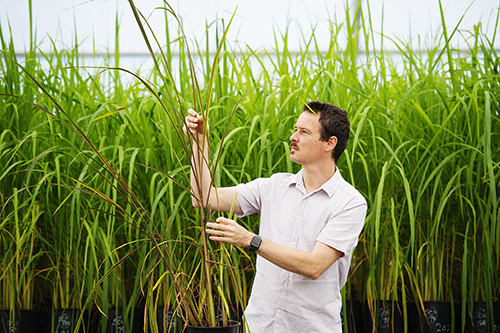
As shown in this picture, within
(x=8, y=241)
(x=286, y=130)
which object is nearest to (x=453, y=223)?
(x=286, y=130)

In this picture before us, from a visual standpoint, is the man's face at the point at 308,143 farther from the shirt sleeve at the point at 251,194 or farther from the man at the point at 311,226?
the shirt sleeve at the point at 251,194

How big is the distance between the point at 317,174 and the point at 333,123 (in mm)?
143

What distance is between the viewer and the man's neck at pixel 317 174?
1135 millimetres

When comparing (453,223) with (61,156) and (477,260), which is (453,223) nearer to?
(477,260)

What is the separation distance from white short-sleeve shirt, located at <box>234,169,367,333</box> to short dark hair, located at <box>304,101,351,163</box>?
0.10 meters

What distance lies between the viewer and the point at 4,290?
5.20ft

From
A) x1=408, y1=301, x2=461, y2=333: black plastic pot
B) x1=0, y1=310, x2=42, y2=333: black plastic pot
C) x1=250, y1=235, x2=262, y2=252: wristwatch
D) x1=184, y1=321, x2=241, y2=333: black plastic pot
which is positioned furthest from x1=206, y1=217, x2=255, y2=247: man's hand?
x1=0, y1=310, x2=42, y2=333: black plastic pot

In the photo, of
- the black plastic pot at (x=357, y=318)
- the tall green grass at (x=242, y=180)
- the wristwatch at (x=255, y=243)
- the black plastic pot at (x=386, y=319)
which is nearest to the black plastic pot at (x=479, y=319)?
the tall green grass at (x=242, y=180)

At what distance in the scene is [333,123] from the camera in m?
1.12

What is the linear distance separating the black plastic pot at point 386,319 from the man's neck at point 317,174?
0.62 m

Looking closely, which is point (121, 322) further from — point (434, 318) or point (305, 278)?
point (434, 318)

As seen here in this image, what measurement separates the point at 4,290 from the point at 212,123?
3.30 feet

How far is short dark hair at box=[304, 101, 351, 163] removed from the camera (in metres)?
1.11

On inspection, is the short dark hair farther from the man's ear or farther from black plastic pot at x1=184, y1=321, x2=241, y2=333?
black plastic pot at x1=184, y1=321, x2=241, y2=333
